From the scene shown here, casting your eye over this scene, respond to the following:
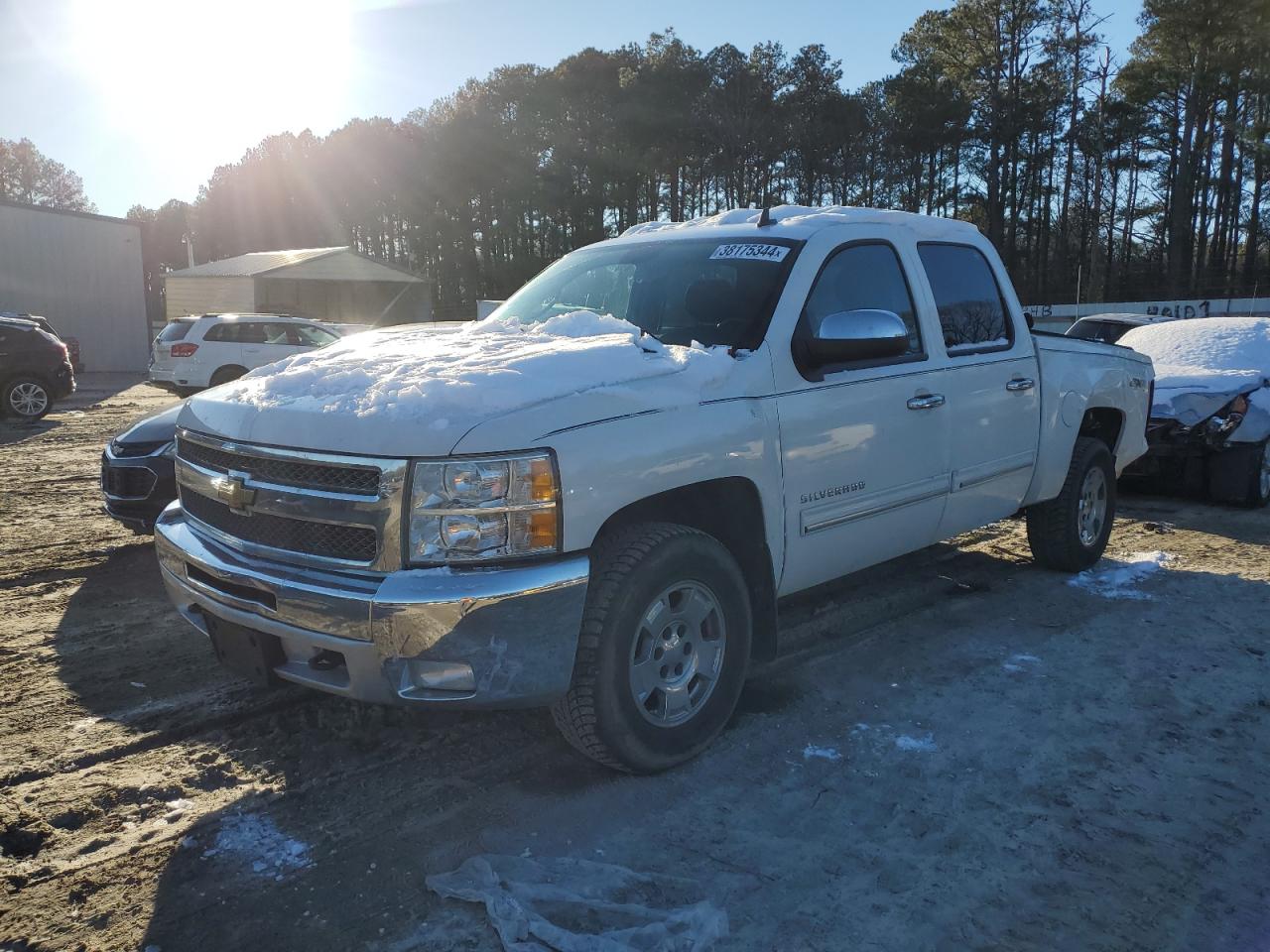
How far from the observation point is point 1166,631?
4777mm

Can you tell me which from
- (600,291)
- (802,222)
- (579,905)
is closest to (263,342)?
(600,291)

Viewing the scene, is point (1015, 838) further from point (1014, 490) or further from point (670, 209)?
point (670, 209)

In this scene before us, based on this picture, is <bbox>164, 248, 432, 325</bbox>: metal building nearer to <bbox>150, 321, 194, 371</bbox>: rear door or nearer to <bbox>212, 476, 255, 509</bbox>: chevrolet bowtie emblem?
<bbox>150, 321, 194, 371</bbox>: rear door

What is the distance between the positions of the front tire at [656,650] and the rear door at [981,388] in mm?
1668

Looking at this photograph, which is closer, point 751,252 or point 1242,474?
point 751,252

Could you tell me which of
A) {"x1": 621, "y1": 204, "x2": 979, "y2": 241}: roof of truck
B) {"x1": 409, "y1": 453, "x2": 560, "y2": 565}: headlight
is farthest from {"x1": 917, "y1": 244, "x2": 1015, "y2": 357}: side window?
{"x1": 409, "y1": 453, "x2": 560, "y2": 565}: headlight

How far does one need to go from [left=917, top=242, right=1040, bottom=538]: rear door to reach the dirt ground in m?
0.68

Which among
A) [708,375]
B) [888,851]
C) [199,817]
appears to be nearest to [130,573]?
[199,817]

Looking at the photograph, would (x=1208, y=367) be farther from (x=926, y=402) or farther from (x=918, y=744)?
(x=918, y=744)

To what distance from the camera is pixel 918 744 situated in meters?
3.54

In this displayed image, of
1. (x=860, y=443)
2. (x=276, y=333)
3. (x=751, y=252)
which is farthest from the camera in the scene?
(x=276, y=333)

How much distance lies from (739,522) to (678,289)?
3.64ft

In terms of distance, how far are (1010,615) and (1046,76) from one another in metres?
45.5

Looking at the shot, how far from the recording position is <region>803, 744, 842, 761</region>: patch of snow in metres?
3.42
